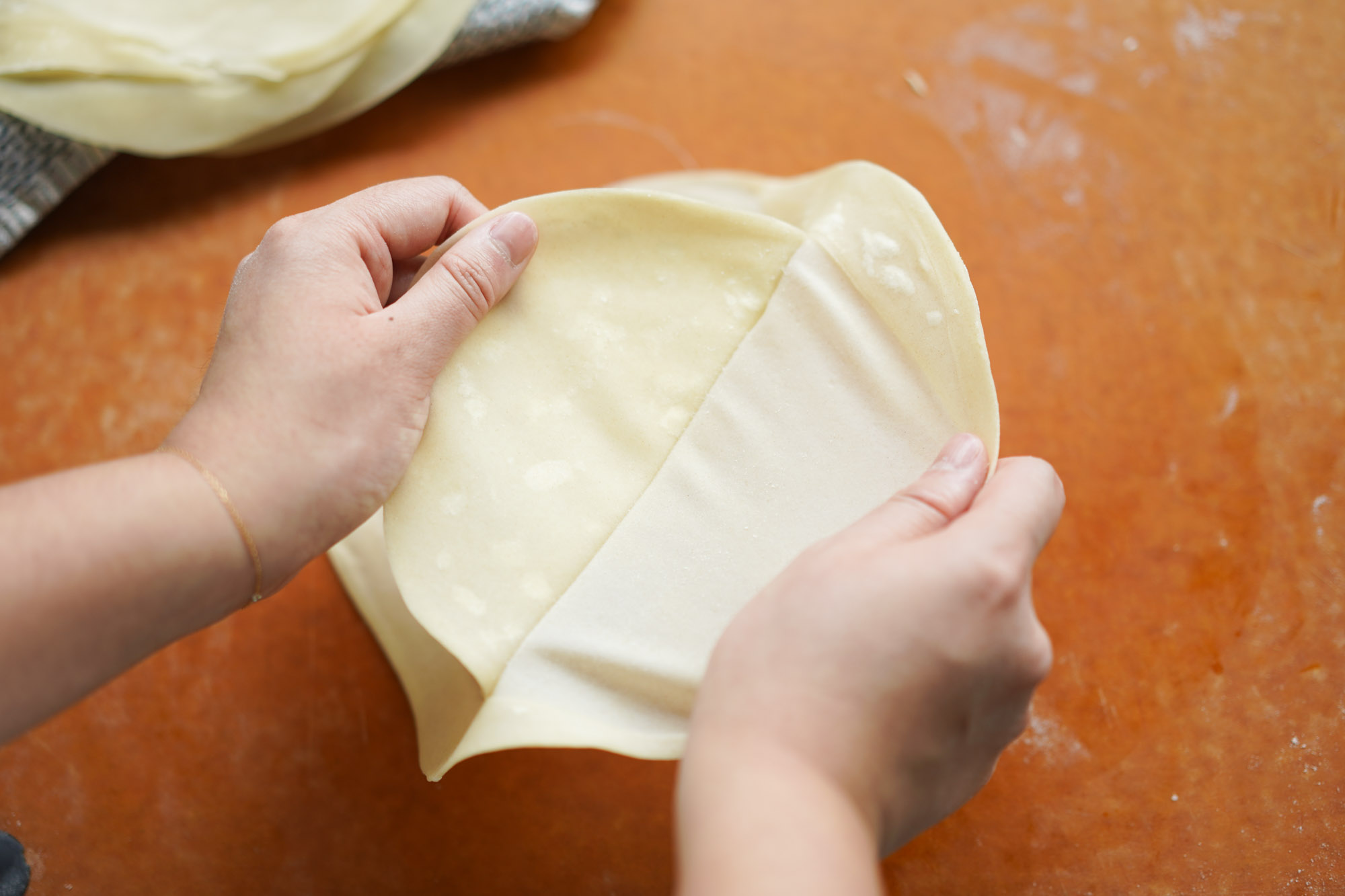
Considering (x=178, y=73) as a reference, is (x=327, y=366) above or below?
below

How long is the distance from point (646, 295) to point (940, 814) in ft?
1.93

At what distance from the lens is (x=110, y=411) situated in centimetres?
112

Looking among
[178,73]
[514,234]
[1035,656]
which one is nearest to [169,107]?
[178,73]

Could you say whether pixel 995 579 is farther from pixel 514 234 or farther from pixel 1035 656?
pixel 514 234

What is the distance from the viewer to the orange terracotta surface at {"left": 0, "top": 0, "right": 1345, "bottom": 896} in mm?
936

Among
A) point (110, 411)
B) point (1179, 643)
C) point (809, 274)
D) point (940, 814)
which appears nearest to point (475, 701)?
point (940, 814)

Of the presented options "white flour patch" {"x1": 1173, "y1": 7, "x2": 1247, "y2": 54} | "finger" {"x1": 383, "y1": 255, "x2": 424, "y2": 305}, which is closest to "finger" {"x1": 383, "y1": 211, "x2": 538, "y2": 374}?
"finger" {"x1": 383, "y1": 255, "x2": 424, "y2": 305}

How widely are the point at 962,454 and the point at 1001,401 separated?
402mm

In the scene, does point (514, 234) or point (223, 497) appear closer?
point (223, 497)

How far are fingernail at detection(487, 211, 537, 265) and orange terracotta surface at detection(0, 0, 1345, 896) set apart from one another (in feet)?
1.47

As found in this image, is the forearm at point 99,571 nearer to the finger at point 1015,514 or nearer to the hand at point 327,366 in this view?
the hand at point 327,366

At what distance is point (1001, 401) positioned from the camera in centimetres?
111

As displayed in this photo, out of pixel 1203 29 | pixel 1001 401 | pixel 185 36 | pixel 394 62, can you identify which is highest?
pixel 185 36

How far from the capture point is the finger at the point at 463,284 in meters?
0.78
